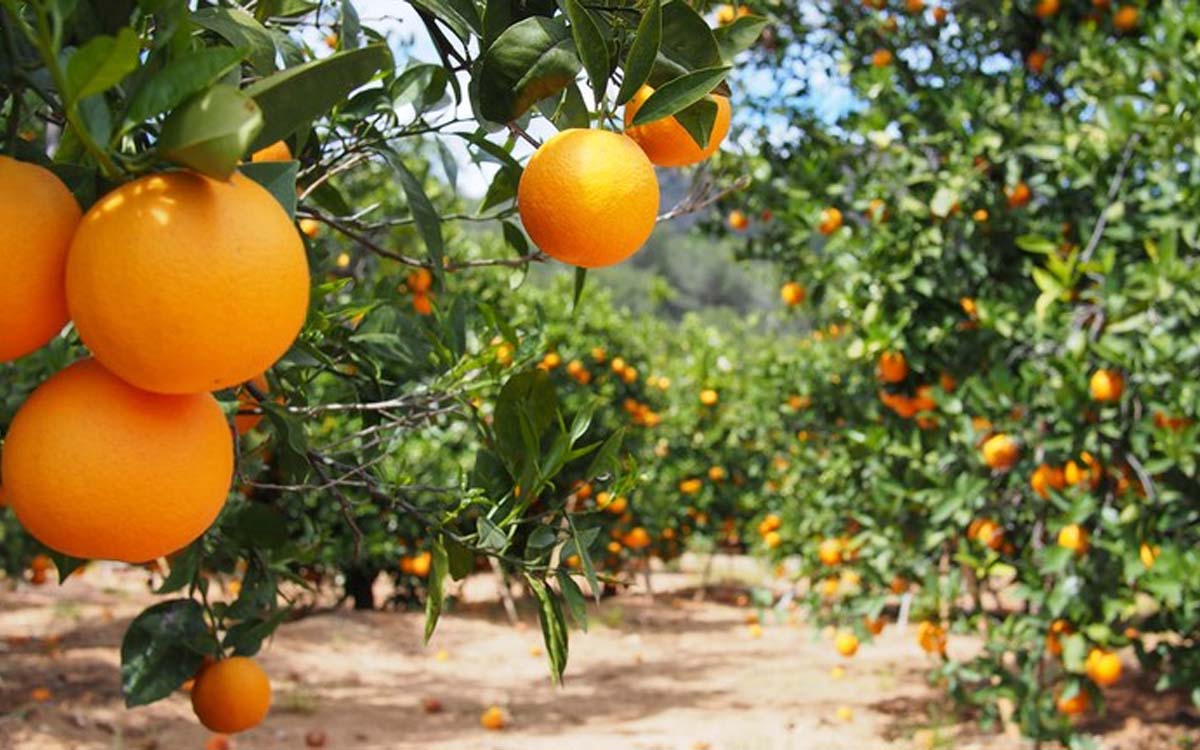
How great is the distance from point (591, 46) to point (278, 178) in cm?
30

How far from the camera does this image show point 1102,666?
139 inches

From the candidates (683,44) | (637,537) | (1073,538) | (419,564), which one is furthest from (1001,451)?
(637,537)

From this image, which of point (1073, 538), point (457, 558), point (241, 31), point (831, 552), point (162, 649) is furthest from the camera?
point (831, 552)

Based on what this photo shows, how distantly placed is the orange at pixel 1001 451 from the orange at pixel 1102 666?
685mm

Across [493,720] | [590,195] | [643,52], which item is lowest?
[493,720]

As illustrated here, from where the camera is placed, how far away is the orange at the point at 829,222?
14.4 ft

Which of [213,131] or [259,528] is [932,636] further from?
[213,131]

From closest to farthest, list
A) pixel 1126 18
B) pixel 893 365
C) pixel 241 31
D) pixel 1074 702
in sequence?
1. pixel 241 31
2. pixel 1074 702
3. pixel 893 365
4. pixel 1126 18

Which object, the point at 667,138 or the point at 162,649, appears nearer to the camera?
the point at 667,138

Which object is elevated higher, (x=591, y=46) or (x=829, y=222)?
(x=829, y=222)

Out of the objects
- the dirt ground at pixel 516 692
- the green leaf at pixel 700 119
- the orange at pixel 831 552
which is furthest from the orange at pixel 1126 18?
the green leaf at pixel 700 119


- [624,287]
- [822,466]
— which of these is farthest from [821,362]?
[624,287]

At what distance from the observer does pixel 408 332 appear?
170 cm

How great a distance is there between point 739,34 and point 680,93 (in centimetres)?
17
